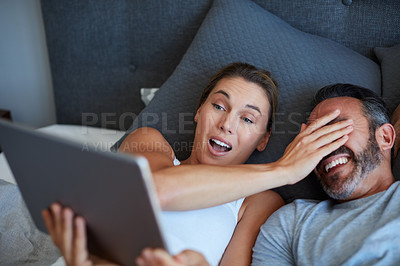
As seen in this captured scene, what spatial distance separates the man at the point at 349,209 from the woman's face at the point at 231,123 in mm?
220

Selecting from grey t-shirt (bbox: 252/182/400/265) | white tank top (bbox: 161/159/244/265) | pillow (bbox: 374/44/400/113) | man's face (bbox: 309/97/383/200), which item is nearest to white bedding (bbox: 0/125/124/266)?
white tank top (bbox: 161/159/244/265)

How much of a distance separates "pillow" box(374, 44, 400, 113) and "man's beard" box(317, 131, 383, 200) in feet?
1.10

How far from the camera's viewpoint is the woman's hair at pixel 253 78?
143 centimetres

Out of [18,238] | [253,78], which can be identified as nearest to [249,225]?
[253,78]

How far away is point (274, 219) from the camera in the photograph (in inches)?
48.6

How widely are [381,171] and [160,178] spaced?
2.61 ft

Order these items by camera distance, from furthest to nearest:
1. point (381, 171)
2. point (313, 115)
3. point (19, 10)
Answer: point (19, 10) → point (313, 115) → point (381, 171)

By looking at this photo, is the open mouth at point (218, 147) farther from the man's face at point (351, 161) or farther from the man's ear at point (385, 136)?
the man's ear at point (385, 136)

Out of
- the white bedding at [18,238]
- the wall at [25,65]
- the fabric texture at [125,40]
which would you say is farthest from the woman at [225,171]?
the wall at [25,65]

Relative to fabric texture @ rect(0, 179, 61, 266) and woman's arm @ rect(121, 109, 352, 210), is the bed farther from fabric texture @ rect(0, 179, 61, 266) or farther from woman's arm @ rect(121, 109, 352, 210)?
woman's arm @ rect(121, 109, 352, 210)

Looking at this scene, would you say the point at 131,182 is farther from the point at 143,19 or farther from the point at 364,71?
the point at 143,19

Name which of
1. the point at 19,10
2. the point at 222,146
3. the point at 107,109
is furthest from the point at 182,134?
the point at 19,10

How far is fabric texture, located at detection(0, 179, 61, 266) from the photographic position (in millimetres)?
1192

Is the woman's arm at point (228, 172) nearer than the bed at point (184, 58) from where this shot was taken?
Yes
